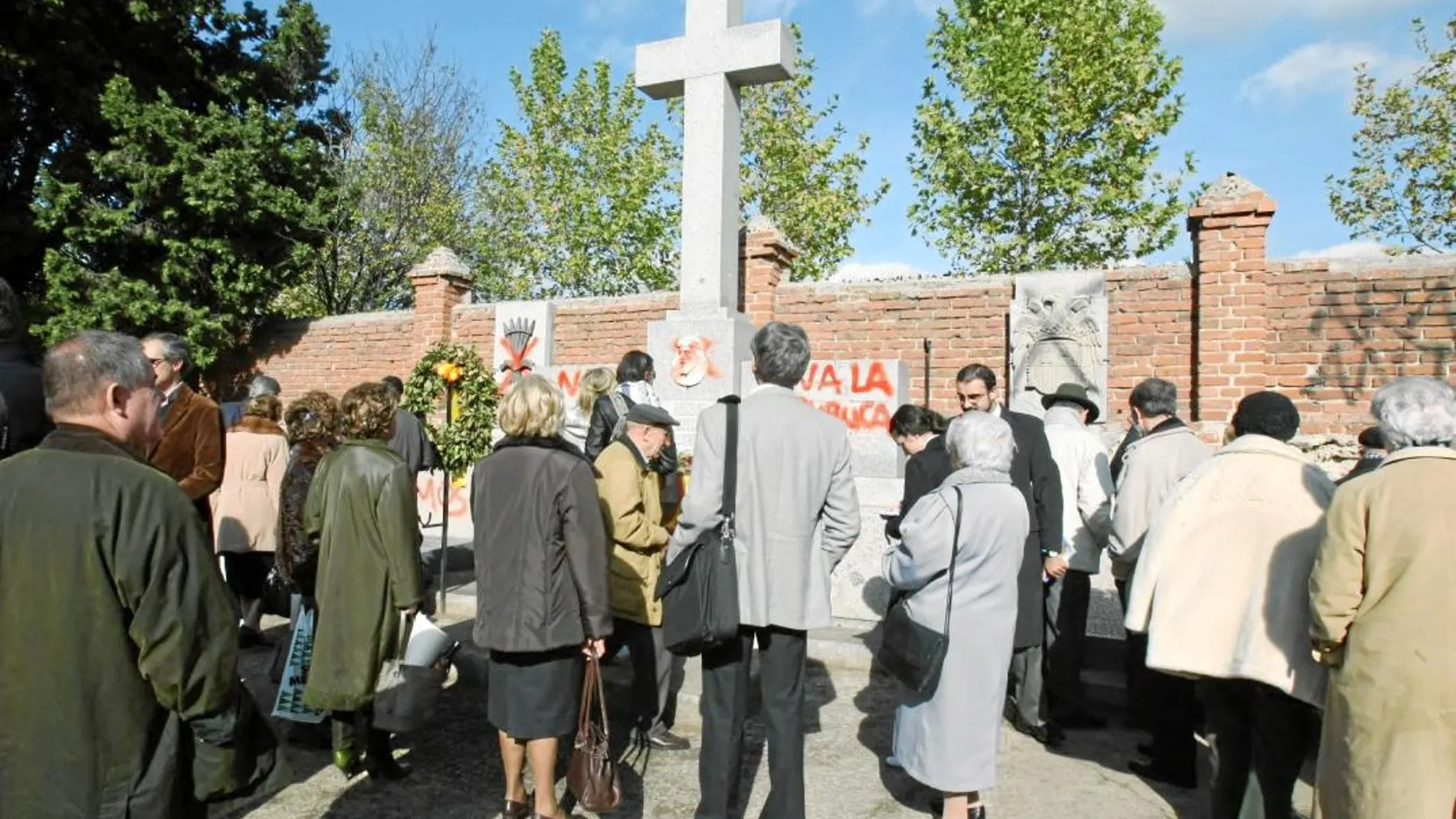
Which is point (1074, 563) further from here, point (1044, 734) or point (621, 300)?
point (621, 300)

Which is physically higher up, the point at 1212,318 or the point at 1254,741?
the point at 1212,318

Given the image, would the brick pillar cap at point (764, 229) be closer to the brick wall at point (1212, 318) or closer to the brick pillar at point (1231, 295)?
the brick wall at point (1212, 318)

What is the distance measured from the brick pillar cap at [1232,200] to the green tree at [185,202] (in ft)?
40.0

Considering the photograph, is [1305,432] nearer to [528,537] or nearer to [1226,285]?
[1226,285]

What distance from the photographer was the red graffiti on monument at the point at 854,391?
9148mm

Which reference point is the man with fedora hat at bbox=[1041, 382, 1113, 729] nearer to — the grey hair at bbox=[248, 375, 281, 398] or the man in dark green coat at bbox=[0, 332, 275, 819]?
the man in dark green coat at bbox=[0, 332, 275, 819]

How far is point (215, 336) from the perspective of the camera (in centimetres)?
1302

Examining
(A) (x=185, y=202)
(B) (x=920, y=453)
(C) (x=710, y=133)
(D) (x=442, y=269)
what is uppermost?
(A) (x=185, y=202)

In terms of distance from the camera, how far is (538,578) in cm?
332

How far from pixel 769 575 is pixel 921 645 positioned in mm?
588

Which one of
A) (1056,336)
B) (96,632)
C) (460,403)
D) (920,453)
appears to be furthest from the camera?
(1056,336)

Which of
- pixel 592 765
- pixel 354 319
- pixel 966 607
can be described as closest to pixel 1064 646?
pixel 966 607

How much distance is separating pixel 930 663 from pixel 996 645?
280 millimetres

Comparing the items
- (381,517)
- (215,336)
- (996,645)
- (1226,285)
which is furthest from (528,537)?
(215,336)
